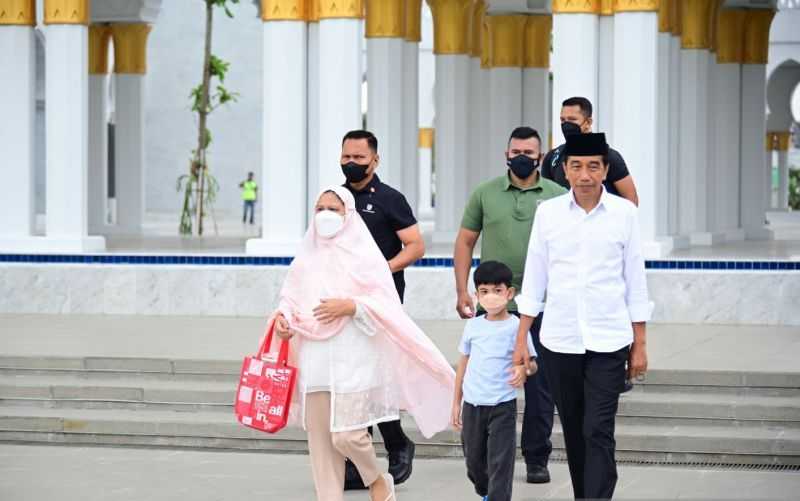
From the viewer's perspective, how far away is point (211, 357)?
9422 mm

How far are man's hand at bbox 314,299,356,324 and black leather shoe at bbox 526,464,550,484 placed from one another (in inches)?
63.2

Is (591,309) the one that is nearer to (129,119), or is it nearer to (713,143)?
(713,143)

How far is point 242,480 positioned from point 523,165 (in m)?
2.00

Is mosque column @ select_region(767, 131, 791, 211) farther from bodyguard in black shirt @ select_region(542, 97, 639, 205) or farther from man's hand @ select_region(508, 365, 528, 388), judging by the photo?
man's hand @ select_region(508, 365, 528, 388)

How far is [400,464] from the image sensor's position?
709 centimetres

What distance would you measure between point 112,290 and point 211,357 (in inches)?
140

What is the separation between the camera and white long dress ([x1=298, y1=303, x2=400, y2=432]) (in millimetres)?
6008

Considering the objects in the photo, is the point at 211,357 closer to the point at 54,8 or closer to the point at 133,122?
the point at 54,8

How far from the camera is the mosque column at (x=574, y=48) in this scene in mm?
12758

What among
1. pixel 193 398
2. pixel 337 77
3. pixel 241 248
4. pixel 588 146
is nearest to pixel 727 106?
pixel 241 248

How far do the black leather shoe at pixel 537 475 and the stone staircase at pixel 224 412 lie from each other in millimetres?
924

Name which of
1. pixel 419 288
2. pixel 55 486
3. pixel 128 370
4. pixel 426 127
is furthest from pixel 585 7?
pixel 426 127

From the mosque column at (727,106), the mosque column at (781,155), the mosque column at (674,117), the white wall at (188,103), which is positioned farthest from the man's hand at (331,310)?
the mosque column at (781,155)

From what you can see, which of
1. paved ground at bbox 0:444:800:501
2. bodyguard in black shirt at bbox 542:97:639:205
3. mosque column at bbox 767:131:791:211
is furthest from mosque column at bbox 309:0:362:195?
mosque column at bbox 767:131:791:211
